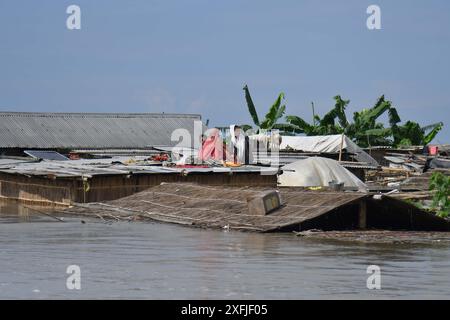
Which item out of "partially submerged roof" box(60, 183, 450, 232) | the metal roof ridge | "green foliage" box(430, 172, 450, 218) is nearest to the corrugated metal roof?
the metal roof ridge

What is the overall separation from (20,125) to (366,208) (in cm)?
2228

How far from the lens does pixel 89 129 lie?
39.3 metres

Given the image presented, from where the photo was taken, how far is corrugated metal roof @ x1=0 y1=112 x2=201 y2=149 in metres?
37.0

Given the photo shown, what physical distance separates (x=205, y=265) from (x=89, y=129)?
26.3 m

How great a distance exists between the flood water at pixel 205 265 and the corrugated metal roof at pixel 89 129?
1856 cm

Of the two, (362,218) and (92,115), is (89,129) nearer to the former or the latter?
(92,115)

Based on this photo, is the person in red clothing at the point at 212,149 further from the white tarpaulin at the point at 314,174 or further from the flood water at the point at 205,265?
the flood water at the point at 205,265

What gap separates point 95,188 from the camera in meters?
23.4

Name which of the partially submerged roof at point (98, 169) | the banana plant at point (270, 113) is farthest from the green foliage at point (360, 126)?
the partially submerged roof at point (98, 169)

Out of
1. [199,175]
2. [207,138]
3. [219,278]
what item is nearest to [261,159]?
[207,138]

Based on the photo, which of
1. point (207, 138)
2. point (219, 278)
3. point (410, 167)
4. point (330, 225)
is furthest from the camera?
point (410, 167)

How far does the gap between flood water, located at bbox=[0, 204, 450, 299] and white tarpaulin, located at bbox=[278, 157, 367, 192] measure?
779cm

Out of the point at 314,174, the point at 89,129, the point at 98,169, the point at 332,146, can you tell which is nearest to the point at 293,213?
the point at 98,169
